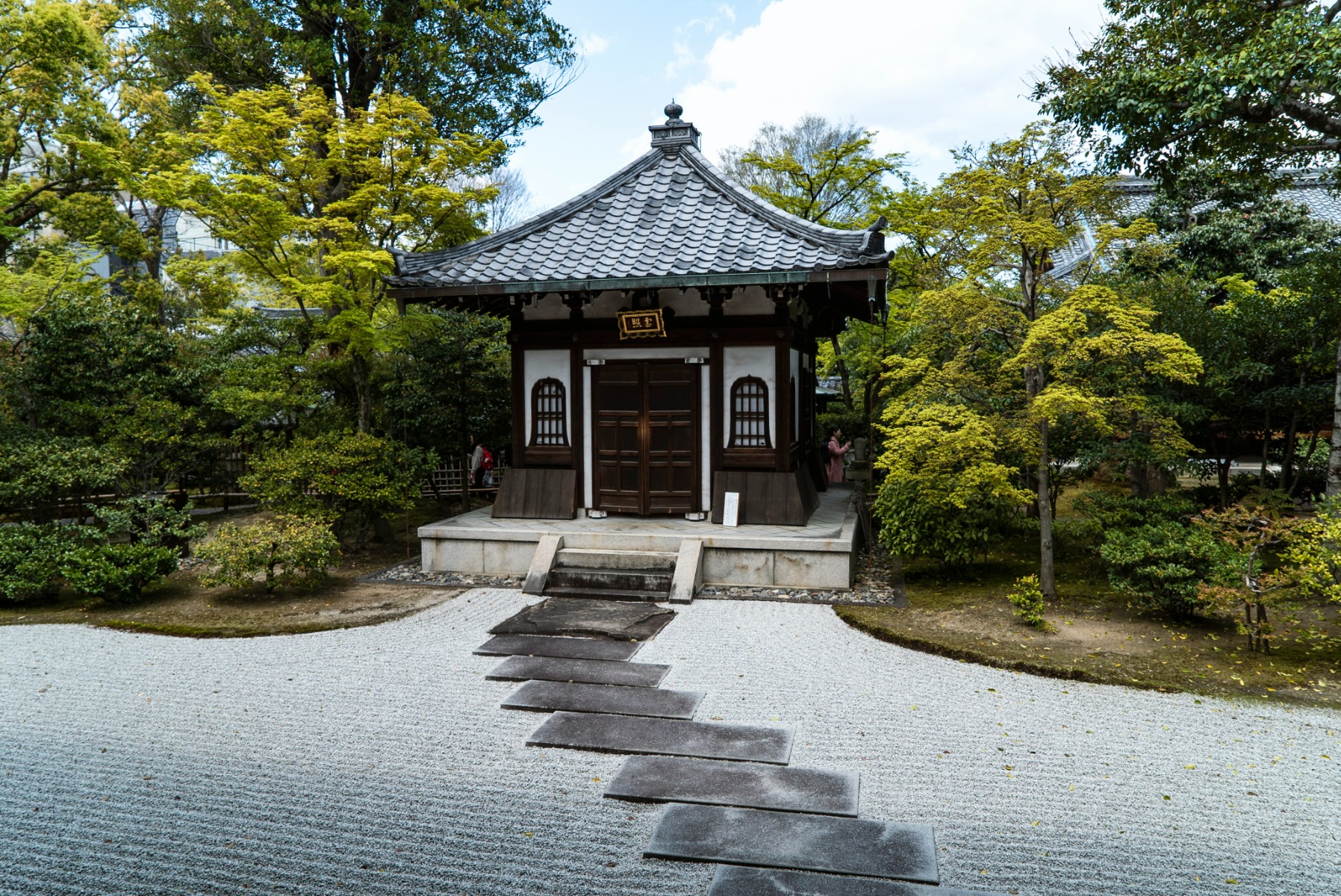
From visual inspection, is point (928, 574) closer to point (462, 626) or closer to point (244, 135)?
point (462, 626)

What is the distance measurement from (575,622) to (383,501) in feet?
14.9

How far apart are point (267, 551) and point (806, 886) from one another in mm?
7835

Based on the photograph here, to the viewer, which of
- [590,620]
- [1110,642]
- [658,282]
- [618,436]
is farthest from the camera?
[618,436]

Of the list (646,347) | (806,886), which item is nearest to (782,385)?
(646,347)

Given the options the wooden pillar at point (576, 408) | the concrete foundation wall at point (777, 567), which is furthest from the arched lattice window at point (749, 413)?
the wooden pillar at point (576, 408)

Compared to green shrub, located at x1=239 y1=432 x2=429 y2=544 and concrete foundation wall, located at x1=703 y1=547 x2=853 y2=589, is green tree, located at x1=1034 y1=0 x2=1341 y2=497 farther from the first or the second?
green shrub, located at x1=239 y1=432 x2=429 y2=544

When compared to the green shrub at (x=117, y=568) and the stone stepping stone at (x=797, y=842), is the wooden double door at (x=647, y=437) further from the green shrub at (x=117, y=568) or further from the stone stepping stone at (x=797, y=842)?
the stone stepping stone at (x=797, y=842)

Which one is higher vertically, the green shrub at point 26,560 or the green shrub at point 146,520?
the green shrub at point 146,520

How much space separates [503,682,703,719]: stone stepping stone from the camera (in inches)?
241

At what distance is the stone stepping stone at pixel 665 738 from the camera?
5.35 metres

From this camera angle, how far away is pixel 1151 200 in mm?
20250

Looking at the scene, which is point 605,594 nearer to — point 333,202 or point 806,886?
point 806,886

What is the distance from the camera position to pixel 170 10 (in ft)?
52.0

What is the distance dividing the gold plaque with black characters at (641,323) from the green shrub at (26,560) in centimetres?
715
